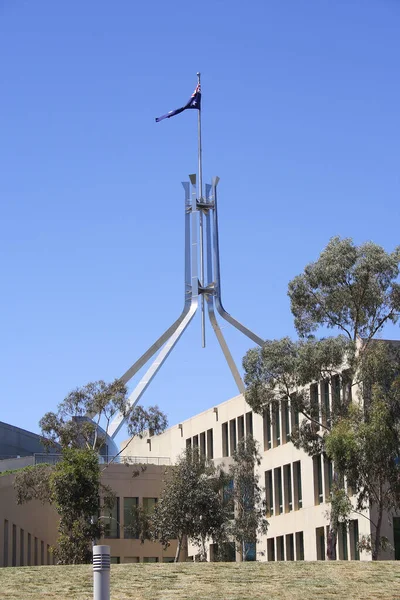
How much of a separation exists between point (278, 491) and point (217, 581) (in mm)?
27964

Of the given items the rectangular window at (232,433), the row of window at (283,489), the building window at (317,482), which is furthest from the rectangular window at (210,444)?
the building window at (317,482)

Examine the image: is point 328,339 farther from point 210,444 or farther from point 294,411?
point 210,444

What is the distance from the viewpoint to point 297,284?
4347 centimetres

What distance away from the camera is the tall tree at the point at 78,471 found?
44969 millimetres

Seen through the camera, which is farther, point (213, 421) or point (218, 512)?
point (213, 421)

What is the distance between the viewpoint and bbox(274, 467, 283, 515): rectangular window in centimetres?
5378

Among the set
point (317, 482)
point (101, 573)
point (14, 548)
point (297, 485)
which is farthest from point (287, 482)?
point (101, 573)

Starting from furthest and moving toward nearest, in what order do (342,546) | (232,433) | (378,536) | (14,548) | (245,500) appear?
1. (232,433)
2. (14,548)
3. (245,500)
4. (342,546)
5. (378,536)

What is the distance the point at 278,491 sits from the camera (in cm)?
5422

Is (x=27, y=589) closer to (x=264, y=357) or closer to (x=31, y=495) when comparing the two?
(x=264, y=357)

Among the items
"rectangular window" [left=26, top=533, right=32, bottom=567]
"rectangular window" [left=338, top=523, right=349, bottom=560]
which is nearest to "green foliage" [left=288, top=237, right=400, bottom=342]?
"rectangular window" [left=338, top=523, right=349, bottom=560]

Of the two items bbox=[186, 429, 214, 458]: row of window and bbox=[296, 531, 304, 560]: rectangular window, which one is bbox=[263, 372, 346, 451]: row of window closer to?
bbox=[296, 531, 304, 560]: rectangular window

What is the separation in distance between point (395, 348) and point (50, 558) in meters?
24.1

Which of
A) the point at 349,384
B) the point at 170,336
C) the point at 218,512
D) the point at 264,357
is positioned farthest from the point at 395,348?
the point at 170,336
